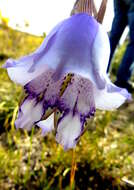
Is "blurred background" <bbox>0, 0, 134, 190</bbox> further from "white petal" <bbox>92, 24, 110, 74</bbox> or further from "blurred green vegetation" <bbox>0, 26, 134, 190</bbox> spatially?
"white petal" <bbox>92, 24, 110, 74</bbox>

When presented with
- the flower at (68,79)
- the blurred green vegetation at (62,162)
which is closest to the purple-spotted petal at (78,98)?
the flower at (68,79)

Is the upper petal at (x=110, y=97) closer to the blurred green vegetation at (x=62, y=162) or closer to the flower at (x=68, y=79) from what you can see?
the flower at (x=68, y=79)

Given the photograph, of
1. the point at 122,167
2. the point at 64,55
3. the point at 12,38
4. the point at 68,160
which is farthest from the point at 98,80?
the point at 12,38

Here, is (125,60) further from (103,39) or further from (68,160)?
(103,39)

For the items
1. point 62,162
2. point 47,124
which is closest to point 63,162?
point 62,162

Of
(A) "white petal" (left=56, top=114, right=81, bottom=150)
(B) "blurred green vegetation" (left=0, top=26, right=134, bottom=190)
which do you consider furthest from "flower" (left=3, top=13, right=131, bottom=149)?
(B) "blurred green vegetation" (left=0, top=26, right=134, bottom=190)

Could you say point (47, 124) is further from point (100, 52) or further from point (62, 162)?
point (62, 162)
